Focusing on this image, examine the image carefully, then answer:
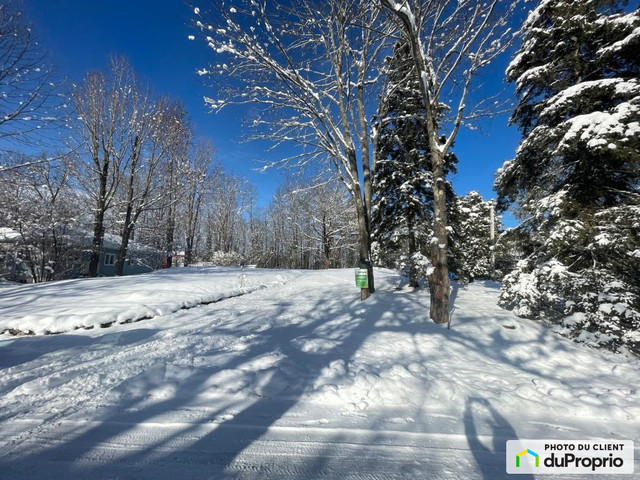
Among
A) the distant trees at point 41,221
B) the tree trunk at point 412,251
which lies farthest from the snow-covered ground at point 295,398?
the distant trees at point 41,221

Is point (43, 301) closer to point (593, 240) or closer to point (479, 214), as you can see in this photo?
point (593, 240)

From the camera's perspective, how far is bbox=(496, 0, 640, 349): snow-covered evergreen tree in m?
4.73

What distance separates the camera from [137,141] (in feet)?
44.7

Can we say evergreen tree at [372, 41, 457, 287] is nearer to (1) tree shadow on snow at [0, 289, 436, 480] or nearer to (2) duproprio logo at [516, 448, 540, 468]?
(1) tree shadow on snow at [0, 289, 436, 480]

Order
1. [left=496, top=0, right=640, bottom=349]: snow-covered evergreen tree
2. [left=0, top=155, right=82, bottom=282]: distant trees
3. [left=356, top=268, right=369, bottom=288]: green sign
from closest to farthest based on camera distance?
[left=496, top=0, right=640, bottom=349]: snow-covered evergreen tree < [left=356, top=268, right=369, bottom=288]: green sign < [left=0, top=155, right=82, bottom=282]: distant trees

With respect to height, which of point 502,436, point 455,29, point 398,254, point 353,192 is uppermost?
point 455,29

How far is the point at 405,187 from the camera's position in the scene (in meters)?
10.2

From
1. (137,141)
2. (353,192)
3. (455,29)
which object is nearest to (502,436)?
(353,192)

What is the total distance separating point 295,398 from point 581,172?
7358 millimetres

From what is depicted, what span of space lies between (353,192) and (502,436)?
693cm

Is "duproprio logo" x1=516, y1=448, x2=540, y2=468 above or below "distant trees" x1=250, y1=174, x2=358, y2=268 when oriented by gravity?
below

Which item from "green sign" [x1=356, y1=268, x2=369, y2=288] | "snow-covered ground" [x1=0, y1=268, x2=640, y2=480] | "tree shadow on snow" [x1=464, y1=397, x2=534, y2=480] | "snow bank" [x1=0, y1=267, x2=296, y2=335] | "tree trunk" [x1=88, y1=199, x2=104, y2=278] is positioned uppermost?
"tree trunk" [x1=88, y1=199, x2=104, y2=278]

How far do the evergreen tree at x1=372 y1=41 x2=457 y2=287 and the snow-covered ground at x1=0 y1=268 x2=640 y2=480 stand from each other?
16.9 ft

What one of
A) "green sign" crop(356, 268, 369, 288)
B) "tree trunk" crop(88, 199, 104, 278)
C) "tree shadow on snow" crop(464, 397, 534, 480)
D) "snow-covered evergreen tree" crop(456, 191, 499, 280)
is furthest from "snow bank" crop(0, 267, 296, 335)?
"snow-covered evergreen tree" crop(456, 191, 499, 280)
